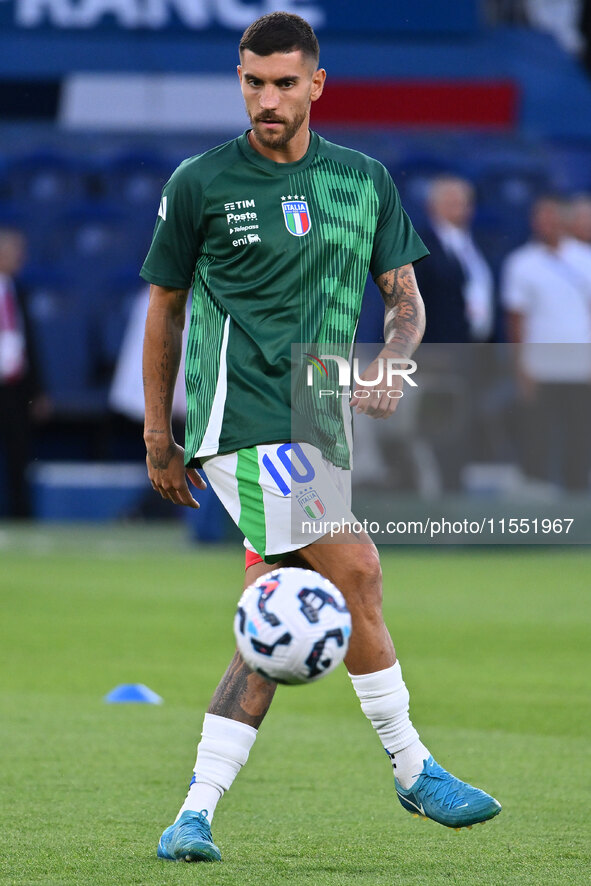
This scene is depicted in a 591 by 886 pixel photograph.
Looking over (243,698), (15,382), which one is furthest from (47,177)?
(243,698)

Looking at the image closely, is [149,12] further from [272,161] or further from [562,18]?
[272,161]

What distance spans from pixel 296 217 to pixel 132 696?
3.34 meters

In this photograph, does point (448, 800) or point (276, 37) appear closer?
point (276, 37)

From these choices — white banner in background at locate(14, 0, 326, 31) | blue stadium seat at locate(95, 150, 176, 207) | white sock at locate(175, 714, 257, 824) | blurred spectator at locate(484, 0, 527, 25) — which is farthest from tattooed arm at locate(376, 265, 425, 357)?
blurred spectator at locate(484, 0, 527, 25)

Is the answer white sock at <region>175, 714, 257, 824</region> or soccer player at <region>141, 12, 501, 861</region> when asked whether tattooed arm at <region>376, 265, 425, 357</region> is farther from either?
white sock at <region>175, 714, 257, 824</region>

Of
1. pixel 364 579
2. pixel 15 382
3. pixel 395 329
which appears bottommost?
pixel 15 382

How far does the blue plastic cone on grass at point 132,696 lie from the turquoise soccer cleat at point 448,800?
2867mm

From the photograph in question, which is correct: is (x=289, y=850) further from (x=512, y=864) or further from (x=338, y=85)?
(x=338, y=85)

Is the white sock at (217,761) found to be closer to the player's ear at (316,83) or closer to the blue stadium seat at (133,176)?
the player's ear at (316,83)

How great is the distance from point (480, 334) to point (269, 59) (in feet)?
34.2

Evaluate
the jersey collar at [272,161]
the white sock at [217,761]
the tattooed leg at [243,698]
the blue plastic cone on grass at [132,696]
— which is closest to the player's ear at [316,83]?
the jersey collar at [272,161]

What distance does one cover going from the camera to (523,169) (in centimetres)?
1741

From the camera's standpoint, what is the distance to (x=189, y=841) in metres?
4.16

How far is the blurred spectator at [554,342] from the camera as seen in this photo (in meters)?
14.0
